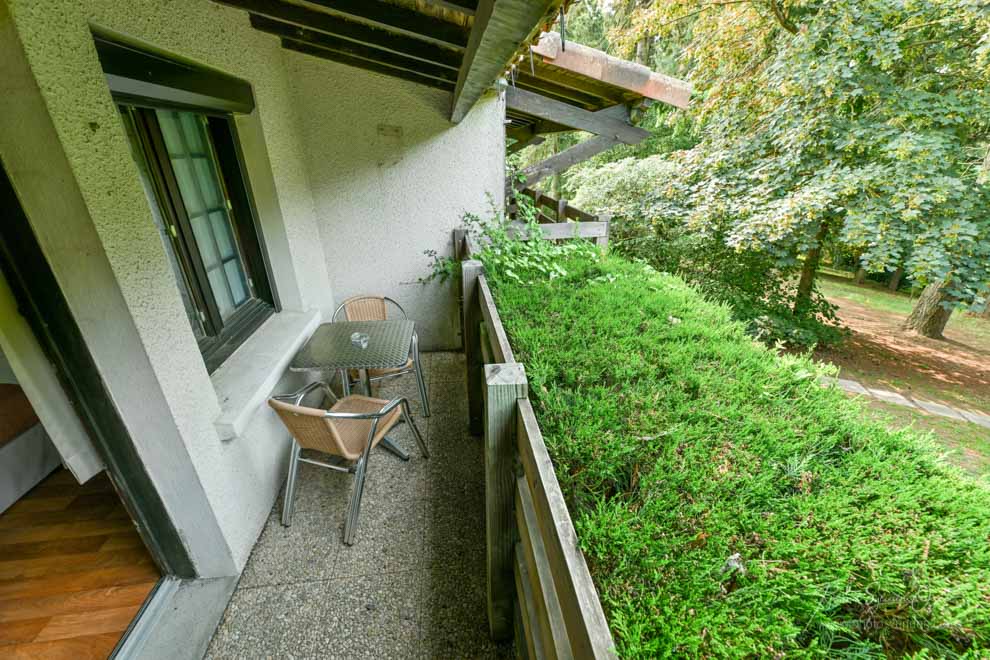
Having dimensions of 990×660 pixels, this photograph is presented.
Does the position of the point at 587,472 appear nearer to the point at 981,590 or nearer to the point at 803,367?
the point at 981,590

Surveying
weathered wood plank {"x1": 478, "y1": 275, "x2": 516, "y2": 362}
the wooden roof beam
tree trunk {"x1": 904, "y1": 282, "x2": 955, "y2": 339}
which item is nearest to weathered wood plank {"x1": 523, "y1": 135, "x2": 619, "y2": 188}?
the wooden roof beam

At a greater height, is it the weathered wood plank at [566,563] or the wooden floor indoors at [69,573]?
the weathered wood plank at [566,563]

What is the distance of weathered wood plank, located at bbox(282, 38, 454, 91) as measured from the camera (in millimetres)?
3076

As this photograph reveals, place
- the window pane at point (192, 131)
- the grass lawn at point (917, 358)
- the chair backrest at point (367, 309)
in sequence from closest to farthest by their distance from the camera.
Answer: the window pane at point (192, 131) < the chair backrest at point (367, 309) < the grass lawn at point (917, 358)

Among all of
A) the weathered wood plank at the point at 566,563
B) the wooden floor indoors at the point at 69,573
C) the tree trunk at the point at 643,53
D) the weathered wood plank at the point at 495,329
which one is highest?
the tree trunk at the point at 643,53

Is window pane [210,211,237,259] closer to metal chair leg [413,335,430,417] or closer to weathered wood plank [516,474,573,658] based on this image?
metal chair leg [413,335,430,417]

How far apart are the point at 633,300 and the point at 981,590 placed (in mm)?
1586

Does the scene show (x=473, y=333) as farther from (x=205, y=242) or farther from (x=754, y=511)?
(x=754, y=511)

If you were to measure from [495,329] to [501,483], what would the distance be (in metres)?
0.69

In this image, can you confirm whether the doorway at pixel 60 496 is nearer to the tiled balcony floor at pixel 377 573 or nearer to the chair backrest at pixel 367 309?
A: the tiled balcony floor at pixel 377 573

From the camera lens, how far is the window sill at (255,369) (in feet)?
6.23

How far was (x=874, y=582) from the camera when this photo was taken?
767mm

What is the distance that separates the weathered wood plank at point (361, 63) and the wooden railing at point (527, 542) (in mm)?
2437

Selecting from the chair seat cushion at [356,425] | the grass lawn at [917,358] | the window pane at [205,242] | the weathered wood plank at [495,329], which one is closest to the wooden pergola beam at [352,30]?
the window pane at [205,242]
